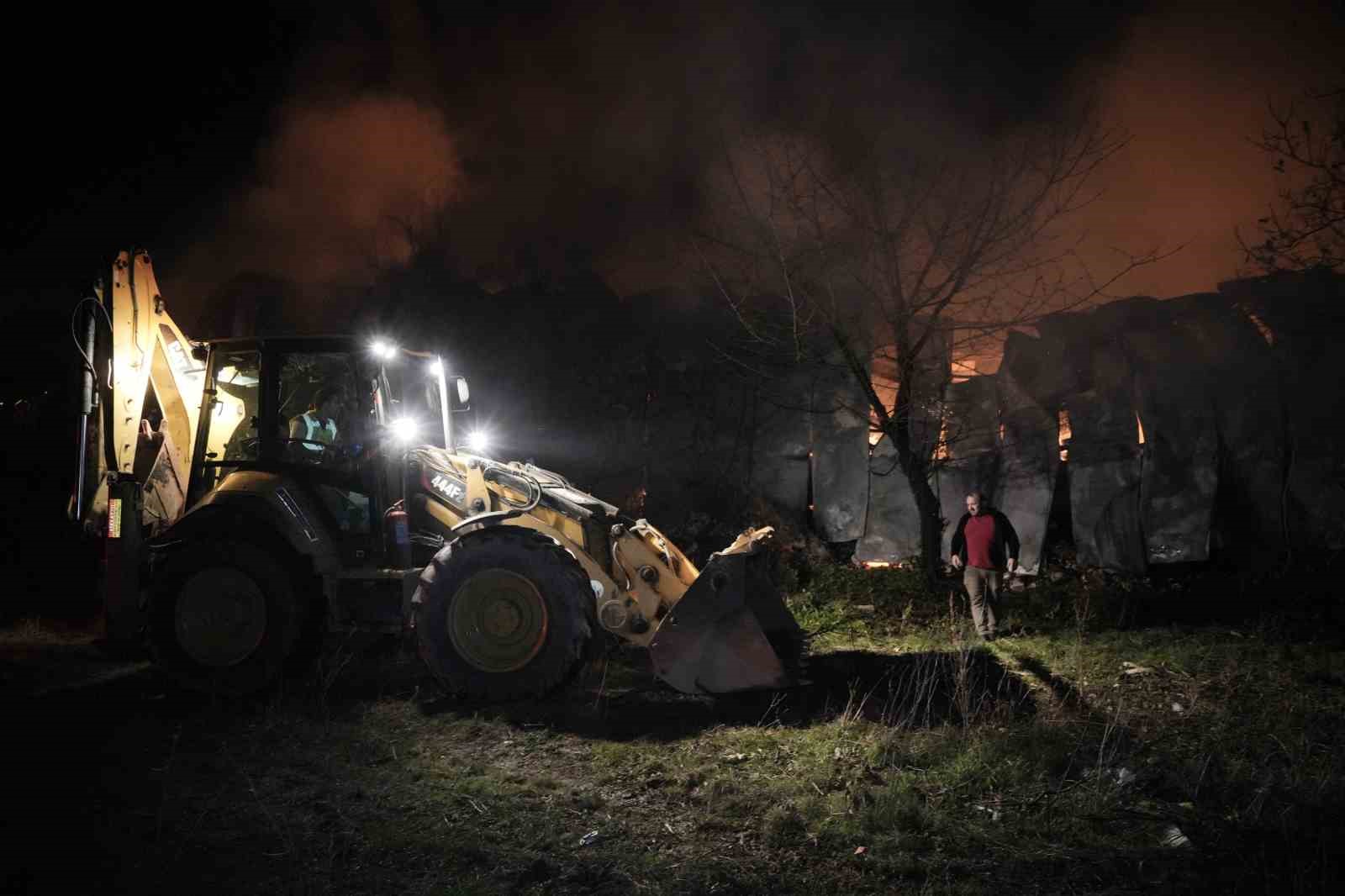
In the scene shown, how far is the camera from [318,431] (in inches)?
286

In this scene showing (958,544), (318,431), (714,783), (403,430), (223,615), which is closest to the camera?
(714,783)

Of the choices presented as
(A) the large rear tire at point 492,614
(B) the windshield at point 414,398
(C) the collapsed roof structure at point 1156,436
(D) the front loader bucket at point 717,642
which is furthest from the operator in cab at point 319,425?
(C) the collapsed roof structure at point 1156,436

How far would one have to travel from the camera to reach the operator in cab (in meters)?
7.18

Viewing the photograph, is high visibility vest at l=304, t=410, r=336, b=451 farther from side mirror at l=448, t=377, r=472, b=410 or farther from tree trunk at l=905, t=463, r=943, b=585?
tree trunk at l=905, t=463, r=943, b=585

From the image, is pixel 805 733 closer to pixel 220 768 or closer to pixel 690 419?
pixel 220 768

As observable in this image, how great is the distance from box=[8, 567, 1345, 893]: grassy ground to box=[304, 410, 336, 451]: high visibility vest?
191 centimetres

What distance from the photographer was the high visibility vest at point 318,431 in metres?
7.20

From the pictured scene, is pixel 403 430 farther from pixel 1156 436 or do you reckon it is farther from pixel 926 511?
pixel 1156 436

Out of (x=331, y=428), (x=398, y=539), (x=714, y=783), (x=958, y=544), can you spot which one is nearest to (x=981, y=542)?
(x=958, y=544)

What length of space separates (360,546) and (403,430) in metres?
0.99

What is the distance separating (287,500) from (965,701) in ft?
16.7

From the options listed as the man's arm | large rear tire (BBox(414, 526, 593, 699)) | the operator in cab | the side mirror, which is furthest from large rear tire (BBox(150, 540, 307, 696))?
the man's arm

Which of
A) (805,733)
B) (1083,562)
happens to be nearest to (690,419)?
(1083,562)

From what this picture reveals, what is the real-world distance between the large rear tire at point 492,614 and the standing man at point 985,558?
14.4 ft
